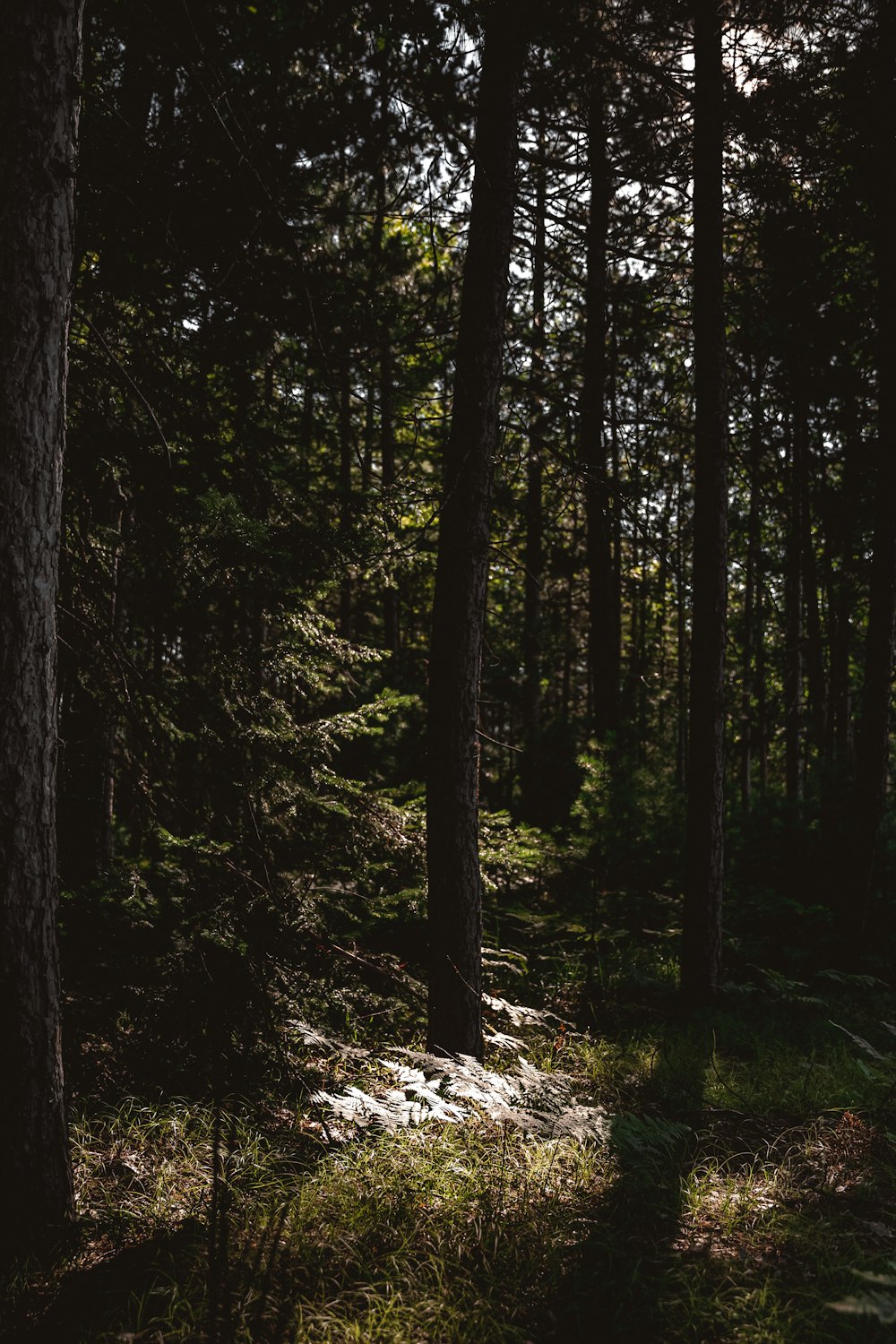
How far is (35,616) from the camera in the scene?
10.3 feet

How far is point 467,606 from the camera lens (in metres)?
5.42

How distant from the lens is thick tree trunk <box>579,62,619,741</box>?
732 centimetres

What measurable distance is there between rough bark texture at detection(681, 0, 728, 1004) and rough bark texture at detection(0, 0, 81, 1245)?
19.8 ft

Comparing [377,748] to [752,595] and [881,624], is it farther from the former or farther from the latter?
[752,595]

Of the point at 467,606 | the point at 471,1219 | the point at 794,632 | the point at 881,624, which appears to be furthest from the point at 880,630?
the point at 471,1219

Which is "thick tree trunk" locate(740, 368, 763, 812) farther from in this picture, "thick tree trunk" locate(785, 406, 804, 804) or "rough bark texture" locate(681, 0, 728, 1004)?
"thick tree trunk" locate(785, 406, 804, 804)

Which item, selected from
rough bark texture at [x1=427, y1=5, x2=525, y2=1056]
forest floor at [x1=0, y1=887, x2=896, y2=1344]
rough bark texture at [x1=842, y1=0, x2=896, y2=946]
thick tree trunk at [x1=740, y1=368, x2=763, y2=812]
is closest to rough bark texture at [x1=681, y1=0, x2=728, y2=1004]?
thick tree trunk at [x1=740, y1=368, x2=763, y2=812]

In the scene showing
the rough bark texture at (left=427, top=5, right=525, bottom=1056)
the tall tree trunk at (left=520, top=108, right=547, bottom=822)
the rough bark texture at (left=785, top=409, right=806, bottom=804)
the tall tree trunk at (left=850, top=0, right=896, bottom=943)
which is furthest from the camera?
the rough bark texture at (left=785, top=409, right=806, bottom=804)

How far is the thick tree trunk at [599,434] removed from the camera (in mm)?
7320

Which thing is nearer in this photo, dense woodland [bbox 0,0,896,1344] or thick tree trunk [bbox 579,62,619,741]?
dense woodland [bbox 0,0,896,1344]

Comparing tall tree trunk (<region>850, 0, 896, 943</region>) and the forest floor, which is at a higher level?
tall tree trunk (<region>850, 0, 896, 943</region>)

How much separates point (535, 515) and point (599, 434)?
466cm

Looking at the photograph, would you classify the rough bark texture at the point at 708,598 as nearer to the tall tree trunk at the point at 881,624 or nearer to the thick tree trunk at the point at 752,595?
the thick tree trunk at the point at 752,595

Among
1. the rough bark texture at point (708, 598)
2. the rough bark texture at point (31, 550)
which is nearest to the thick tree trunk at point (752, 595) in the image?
the rough bark texture at point (708, 598)
